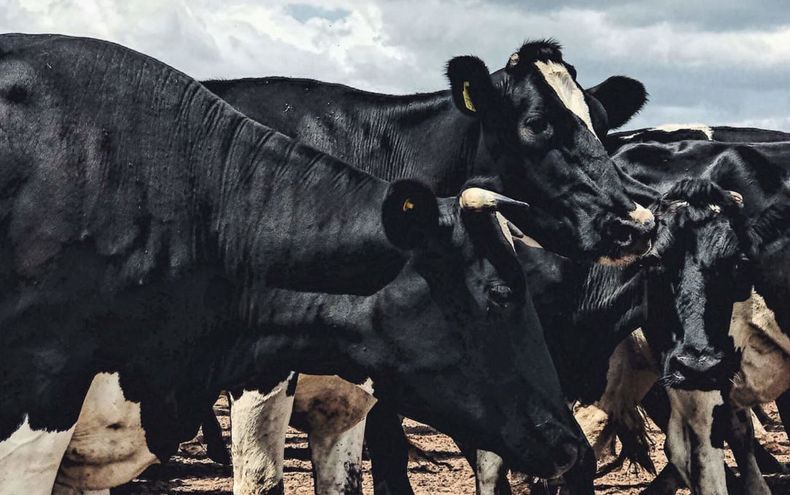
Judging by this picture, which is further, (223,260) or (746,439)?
(746,439)

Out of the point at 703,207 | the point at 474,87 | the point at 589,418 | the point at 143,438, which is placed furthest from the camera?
the point at 589,418

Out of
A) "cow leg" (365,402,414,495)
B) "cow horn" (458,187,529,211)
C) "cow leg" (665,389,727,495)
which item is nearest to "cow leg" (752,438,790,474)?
"cow leg" (665,389,727,495)

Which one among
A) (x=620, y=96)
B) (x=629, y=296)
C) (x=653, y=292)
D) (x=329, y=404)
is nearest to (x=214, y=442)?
(x=329, y=404)

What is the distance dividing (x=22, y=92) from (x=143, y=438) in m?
1.03

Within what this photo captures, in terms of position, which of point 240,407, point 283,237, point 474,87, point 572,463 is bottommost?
point 572,463

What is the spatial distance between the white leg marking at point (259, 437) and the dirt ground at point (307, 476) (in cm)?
259

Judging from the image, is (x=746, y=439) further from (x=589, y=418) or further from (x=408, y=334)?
(x=408, y=334)

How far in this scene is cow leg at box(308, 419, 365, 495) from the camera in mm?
6027

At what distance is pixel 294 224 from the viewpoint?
3822 millimetres

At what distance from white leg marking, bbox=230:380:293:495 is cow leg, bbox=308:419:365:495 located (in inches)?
27.3

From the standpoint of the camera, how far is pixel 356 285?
3832 mm

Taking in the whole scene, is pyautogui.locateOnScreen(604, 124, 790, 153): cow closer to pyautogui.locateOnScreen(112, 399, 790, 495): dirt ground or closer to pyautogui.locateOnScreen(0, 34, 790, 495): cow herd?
pyautogui.locateOnScreen(112, 399, 790, 495): dirt ground

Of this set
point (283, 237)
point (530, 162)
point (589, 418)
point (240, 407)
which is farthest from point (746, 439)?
point (283, 237)

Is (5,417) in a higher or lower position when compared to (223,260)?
lower
